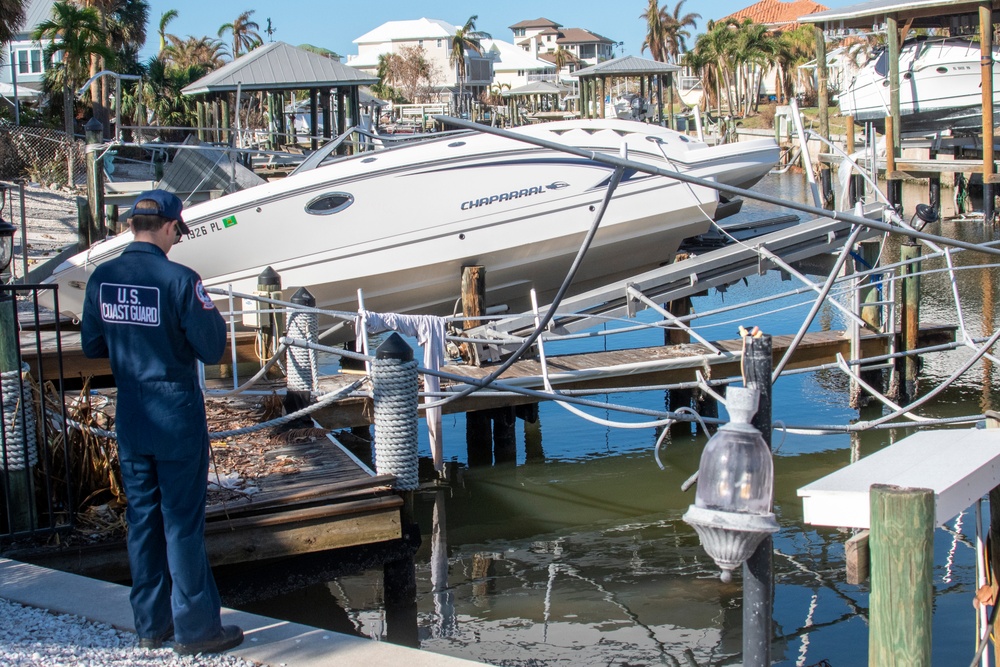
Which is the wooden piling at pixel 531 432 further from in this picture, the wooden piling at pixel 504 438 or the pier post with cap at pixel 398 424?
the pier post with cap at pixel 398 424

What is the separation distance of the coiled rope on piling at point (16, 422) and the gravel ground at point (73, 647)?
3.80 feet

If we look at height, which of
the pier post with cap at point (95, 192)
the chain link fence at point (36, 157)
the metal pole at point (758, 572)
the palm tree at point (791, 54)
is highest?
the palm tree at point (791, 54)

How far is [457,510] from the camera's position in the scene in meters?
Result: 10.1

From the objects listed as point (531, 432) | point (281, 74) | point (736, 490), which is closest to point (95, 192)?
point (281, 74)

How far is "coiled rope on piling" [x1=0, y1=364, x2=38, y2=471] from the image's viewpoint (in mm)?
5457

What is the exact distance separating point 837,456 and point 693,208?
3.38 metres

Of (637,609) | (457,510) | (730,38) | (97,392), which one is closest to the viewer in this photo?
(637,609)

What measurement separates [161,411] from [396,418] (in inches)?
95.8

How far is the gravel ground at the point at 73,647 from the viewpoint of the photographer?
416 cm

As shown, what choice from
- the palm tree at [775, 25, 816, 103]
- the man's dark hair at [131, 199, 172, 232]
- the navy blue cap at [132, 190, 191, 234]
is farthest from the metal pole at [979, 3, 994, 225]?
the palm tree at [775, 25, 816, 103]

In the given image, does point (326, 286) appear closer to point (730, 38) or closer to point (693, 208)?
point (693, 208)

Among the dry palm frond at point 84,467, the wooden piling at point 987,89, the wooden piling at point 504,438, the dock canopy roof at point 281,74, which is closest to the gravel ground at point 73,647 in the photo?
the dry palm frond at point 84,467

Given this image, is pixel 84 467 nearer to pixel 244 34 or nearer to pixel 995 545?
pixel 995 545

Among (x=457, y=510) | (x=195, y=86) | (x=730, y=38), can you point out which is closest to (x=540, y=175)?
(x=457, y=510)
